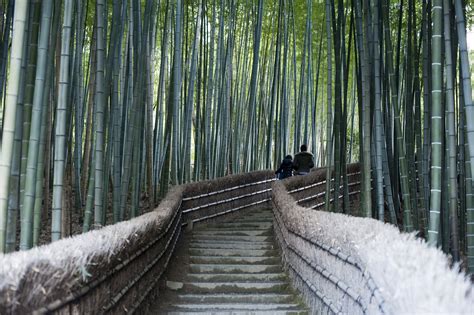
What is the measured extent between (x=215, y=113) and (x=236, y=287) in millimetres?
4903

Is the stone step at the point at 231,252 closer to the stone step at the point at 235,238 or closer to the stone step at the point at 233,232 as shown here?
the stone step at the point at 235,238

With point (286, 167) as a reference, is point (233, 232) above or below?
below

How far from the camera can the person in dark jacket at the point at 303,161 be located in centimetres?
879

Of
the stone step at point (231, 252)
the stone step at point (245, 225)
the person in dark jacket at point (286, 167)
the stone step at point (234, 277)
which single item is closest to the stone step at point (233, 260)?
the stone step at point (231, 252)

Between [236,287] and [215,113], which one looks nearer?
[236,287]

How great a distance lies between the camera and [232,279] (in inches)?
200

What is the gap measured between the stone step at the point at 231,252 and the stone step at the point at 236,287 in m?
0.90

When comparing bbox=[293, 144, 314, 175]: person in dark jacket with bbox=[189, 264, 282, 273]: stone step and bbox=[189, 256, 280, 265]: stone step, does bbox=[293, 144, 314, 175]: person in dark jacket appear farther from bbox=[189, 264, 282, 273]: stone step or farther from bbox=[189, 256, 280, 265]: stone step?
bbox=[189, 264, 282, 273]: stone step

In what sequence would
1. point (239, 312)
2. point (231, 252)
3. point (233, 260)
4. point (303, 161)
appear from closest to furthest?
point (239, 312), point (233, 260), point (231, 252), point (303, 161)

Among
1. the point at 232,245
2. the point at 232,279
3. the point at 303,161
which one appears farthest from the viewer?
the point at 303,161

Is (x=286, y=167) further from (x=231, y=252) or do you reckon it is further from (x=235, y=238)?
(x=231, y=252)

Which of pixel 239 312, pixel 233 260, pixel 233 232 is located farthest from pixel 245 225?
pixel 239 312

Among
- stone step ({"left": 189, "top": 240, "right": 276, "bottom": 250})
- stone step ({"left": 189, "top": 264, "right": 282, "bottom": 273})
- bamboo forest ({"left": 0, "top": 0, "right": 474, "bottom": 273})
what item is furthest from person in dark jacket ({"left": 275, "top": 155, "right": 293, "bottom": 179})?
stone step ({"left": 189, "top": 264, "right": 282, "bottom": 273})

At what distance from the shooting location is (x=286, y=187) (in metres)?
7.28
